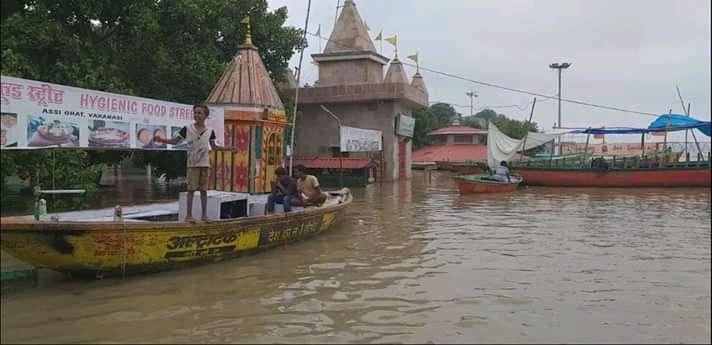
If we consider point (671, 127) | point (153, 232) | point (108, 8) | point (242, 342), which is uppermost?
point (108, 8)

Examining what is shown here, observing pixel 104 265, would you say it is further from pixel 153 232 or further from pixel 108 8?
pixel 108 8

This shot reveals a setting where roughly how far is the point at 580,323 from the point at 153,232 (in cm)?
501

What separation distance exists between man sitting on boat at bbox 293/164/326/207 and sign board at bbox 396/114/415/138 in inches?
687

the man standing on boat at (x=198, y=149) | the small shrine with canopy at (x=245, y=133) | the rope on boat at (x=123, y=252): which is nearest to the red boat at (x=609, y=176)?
the small shrine with canopy at (x=245, y=133)

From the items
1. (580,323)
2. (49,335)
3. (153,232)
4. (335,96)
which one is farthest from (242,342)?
(335,96)

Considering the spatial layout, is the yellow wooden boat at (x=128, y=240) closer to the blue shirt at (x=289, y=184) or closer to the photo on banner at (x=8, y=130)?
the photo on banner at (x=8, y=130)

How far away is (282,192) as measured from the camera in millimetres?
11641

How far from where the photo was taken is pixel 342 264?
9250 millimetres

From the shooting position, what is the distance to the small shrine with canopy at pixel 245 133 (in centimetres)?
1288

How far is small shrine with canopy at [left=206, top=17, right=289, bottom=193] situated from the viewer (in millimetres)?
12875

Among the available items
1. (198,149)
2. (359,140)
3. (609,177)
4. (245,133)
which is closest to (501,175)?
(359,140)

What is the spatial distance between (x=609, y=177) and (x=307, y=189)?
63.2 ft

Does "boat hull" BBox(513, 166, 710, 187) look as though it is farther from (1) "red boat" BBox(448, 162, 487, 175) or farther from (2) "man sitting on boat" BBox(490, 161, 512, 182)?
(1) "red boat" BBox(448, 162, 487, 175)

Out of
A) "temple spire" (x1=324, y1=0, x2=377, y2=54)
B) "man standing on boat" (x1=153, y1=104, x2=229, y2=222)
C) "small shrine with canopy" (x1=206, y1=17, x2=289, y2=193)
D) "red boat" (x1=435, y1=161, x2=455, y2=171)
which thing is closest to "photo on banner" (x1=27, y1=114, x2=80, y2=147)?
"man standing on boat" (x1=153, y1=104, x2=229, y2=222)
